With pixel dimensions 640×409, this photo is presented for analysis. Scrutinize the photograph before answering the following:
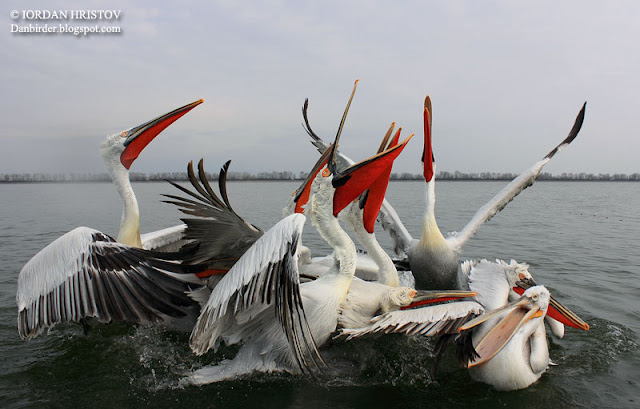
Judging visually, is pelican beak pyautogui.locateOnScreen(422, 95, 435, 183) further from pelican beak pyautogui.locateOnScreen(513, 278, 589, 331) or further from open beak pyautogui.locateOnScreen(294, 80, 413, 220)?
pelican beak pyautogui.locateOnScreen(513, 278, 589, 331)

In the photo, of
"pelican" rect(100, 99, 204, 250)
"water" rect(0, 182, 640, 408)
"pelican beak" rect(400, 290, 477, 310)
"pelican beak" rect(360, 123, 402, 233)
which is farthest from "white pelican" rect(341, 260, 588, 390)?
"pelican" rect(100, 99, 204, 250)

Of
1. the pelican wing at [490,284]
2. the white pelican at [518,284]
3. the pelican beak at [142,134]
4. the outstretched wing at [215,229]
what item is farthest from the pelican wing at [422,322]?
the pelican beak at [142,134]

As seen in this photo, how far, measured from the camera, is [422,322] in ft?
9.67

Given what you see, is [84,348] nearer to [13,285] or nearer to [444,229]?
[13,285]

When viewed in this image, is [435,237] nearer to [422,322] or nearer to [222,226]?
[422,322]

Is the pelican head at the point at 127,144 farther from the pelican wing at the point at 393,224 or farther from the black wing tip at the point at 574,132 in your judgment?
the black wing tip at the point at 574,132

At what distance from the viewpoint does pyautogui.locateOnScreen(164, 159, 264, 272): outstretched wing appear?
3695 millimetres

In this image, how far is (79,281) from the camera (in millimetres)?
3137

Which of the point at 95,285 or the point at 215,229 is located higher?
the point at 215,229

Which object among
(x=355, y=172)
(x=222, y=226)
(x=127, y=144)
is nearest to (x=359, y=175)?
(x=355, y=172)

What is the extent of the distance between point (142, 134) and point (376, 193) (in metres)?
2.31

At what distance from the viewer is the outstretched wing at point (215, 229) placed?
3.70m

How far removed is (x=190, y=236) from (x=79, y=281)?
2.86ft

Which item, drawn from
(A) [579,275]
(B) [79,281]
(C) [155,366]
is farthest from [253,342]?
(A) [579,275]
